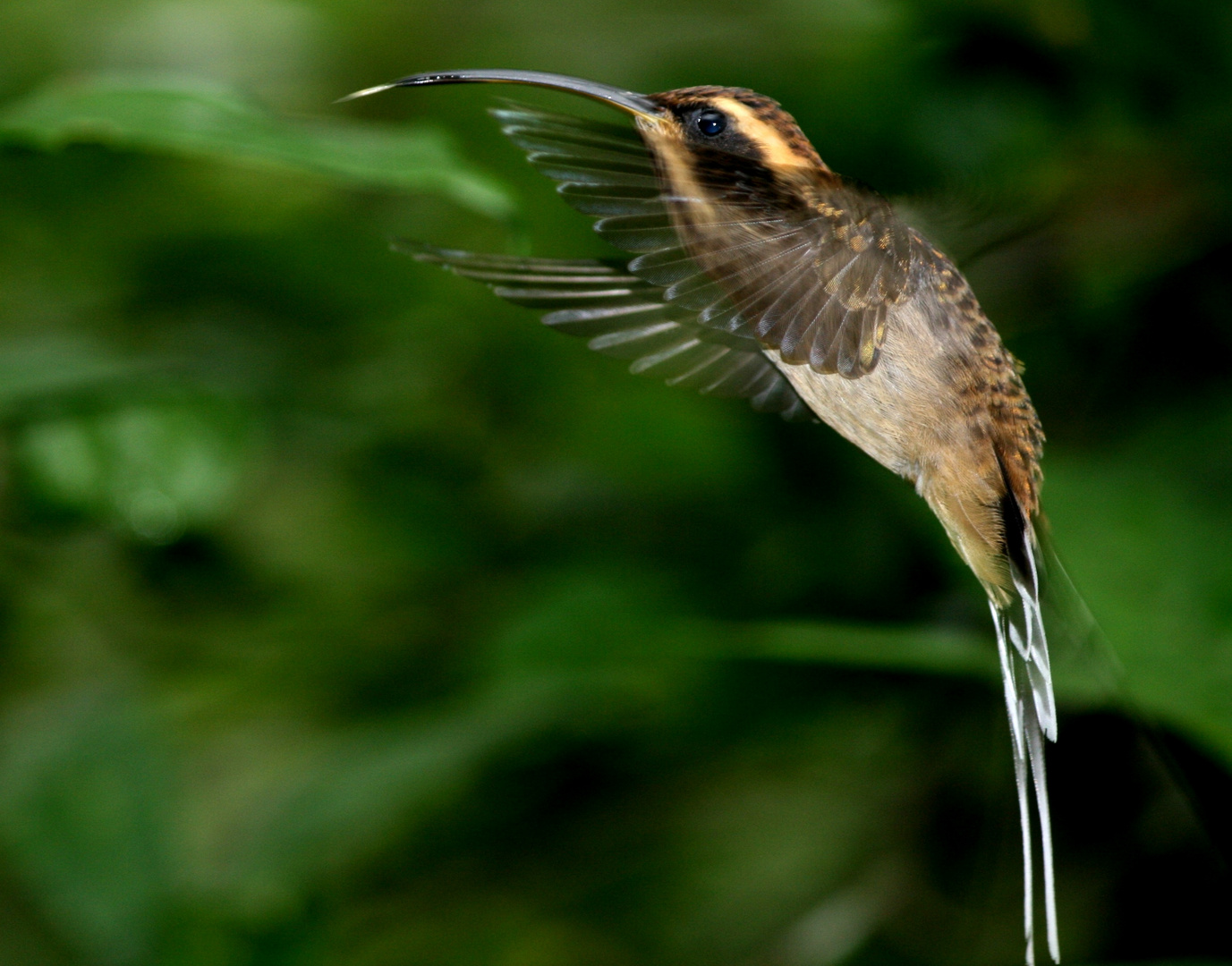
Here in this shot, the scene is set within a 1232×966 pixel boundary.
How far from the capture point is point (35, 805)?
153 cm

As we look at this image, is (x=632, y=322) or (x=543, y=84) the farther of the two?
(x=632, y=322)

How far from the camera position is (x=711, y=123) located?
641mm

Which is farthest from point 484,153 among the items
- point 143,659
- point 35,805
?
point 35,805

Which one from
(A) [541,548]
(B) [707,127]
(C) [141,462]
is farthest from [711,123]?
(A) [541,548]

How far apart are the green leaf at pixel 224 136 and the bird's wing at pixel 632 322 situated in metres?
0.10

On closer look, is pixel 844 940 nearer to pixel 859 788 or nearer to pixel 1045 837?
pixel 859 788

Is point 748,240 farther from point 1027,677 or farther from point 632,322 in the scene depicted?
point 1027,677

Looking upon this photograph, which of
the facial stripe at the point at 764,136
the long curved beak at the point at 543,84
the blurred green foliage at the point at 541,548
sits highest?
the long curved beak at the point at 543,84

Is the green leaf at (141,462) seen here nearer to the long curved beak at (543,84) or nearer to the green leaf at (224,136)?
the green leaf at (224,136)

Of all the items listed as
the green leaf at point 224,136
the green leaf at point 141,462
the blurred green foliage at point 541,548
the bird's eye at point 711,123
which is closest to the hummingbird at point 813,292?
the bird's eye at point 711,123

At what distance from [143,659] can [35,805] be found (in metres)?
0.51

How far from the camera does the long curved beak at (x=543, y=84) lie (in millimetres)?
568

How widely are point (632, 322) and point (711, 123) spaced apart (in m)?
0.19

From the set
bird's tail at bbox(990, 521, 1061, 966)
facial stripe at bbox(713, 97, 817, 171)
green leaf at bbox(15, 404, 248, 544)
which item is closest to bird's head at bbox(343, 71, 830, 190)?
facial stripe at bbox(713, 97, 817, 171)
